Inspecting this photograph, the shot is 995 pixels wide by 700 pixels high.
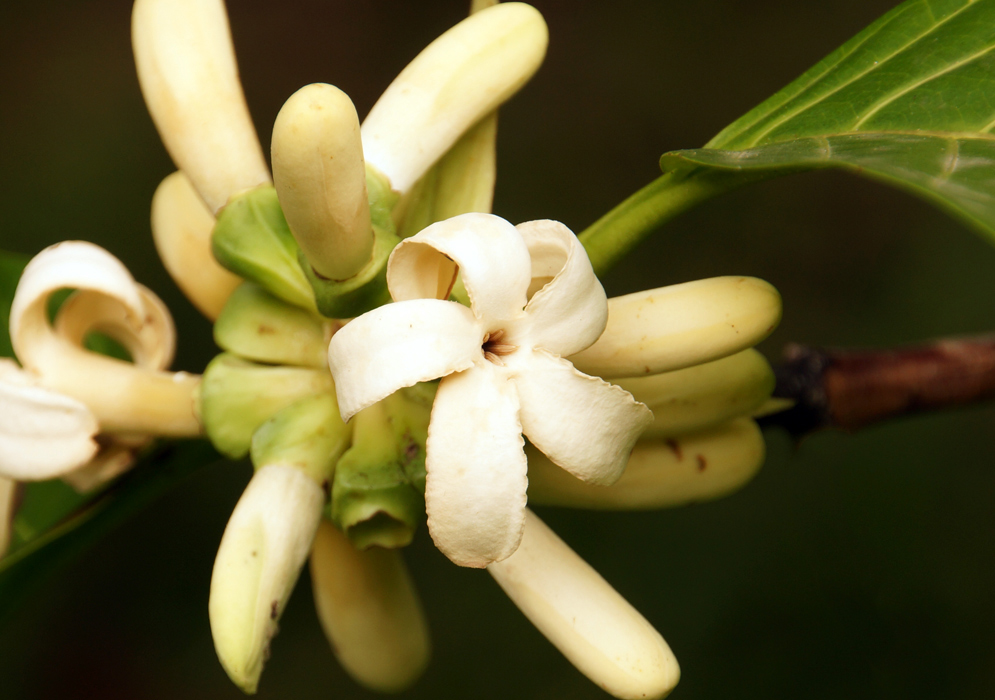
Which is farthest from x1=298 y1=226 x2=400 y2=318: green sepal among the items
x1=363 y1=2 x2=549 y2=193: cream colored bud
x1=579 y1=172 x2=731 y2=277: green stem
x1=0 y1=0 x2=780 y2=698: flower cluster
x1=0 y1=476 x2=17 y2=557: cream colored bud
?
x1=0 y1=476 x2=17 y2=557: cream colored bud

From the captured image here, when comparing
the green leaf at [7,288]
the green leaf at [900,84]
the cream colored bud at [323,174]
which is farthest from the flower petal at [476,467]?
the green leaf at [7,288]

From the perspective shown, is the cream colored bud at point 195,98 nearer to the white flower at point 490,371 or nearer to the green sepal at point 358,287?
the green sepal at point 358,287

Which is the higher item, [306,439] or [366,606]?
[306,439]

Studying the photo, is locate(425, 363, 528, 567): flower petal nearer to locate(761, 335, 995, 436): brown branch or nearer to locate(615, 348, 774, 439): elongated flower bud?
locate(615, 348, 774, 439): elongated flower bud

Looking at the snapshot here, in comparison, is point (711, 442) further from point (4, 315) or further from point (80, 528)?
point (4, 315)

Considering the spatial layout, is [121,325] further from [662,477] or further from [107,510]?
[662,477]

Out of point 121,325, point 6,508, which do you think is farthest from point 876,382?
point 6,508
